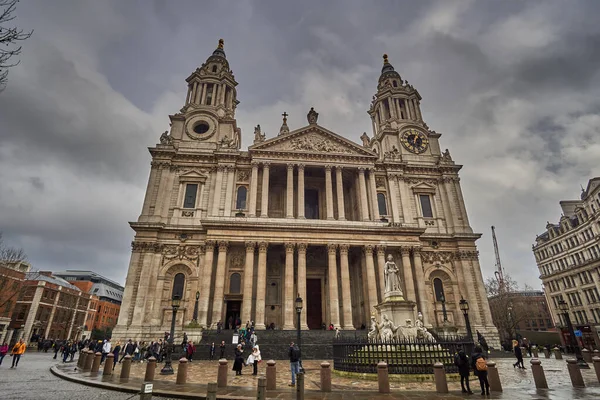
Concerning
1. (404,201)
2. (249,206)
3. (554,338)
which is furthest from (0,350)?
(554,338)

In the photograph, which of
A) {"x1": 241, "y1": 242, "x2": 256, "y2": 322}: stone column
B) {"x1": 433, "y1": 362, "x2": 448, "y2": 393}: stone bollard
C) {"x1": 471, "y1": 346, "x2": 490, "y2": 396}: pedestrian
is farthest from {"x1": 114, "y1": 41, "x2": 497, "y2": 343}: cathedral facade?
{"x1": 471, "y1": 346, "x2": 490, "y2": 396}: pedestrian

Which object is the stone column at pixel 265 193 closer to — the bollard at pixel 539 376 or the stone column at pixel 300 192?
the stone column at pixel 300 192

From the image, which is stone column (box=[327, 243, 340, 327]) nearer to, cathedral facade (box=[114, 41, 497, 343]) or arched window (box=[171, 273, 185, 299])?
cathedral facade (box=[114, 41, 497, 343])

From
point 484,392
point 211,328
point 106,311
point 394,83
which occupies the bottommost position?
point 484,392

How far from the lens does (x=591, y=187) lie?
45438 mm

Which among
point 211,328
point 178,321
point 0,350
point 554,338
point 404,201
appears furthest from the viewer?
point 554,338

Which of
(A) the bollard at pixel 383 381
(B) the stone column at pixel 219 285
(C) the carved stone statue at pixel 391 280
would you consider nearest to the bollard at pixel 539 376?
(A) the bollard at pixel 383 381

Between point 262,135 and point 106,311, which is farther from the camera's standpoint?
point 106,311

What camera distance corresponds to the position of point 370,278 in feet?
93.1

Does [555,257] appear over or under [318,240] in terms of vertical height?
over

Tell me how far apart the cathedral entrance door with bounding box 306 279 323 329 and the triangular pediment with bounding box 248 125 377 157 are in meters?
13.6

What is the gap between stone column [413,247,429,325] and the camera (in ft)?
95.5

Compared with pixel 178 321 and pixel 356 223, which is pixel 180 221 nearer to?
pixel 178 321

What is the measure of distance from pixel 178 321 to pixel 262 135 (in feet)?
66.4
